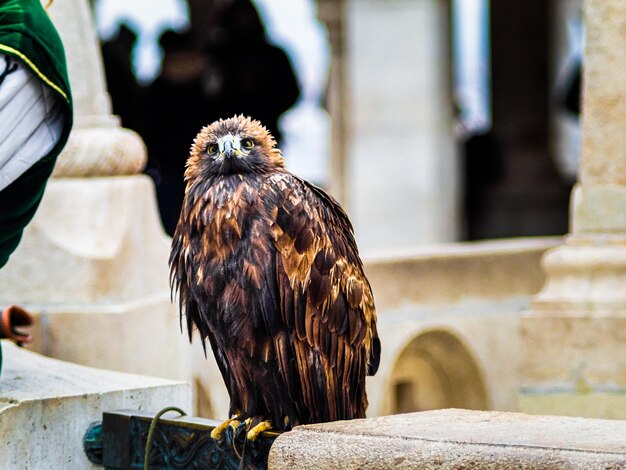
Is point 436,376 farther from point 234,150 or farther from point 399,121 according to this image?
point 234,150

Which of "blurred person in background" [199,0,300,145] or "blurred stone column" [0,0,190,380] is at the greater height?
"blurred person in background" [199,0,300,145]

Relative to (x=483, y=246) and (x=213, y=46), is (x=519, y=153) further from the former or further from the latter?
(x=483, y=246)

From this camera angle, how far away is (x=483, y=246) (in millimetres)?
9125

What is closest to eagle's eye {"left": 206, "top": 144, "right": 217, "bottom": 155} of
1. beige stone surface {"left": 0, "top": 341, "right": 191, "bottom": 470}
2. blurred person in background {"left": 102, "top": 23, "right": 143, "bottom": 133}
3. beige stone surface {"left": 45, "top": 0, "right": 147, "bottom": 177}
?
beige stone surface {"left": 0, "top": 341, "right": 191, "bottom": 470}

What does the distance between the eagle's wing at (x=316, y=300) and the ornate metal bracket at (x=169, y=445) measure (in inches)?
6.6

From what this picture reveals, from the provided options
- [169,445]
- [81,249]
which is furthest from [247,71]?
[169,445]

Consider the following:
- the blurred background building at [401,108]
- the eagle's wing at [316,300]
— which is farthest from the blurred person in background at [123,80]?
the eagle's wing at [316,300]

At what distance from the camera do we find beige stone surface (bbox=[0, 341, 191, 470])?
185 inches

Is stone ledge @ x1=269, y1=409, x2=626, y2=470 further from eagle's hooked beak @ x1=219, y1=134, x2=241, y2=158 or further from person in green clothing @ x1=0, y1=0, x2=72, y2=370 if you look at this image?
person in green clothing @ x1=0, y1=0, x2=72, y2=370

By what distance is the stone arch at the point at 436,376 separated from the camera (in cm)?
875

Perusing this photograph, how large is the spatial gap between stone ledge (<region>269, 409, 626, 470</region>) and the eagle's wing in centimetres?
25

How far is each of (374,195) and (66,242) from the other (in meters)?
6.51

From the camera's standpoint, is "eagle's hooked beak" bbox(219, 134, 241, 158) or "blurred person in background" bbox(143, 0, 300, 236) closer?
"eagle's hooked beak" bbox(219, 134, 241, 158)

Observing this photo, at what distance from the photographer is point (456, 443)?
3.63m
